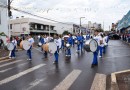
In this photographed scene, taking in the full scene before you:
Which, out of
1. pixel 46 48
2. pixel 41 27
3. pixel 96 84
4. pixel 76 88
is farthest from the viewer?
pixel 41 27

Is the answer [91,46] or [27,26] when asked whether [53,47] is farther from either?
[27,26]

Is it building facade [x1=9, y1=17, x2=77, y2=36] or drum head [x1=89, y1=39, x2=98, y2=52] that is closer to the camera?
drum head [x1=89, y1=39, x2=98, y2=52]

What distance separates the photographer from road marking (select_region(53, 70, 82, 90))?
31.4ft

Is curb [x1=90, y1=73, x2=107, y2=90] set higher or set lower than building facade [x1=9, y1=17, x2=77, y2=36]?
lower

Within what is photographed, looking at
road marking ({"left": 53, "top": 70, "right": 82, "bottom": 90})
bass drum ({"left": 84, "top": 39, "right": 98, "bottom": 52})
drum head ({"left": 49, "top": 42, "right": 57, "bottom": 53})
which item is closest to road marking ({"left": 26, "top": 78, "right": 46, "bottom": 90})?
road marking ({"left": 53, "top": 70, "right": 82, "bottom": 90})

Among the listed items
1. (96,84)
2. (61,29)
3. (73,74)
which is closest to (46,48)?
(73,74)

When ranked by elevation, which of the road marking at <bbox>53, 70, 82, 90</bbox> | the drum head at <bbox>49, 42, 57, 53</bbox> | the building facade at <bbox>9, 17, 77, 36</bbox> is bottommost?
the road marking at <bbox>53, 70, 82, 90</bbox>

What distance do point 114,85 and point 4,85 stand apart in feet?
13.1

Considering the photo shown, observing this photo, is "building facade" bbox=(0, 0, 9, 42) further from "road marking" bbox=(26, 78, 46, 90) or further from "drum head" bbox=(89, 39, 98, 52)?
"road marking" bbox=(26, 78, 46, 90)

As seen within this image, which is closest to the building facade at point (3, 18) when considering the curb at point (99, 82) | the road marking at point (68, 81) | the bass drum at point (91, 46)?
the bass drum at point (91, 46)

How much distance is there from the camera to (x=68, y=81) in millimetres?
10688

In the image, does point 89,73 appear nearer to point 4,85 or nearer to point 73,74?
point 73,74

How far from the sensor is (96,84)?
33.0ft

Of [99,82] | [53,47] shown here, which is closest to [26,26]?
[53,47]
